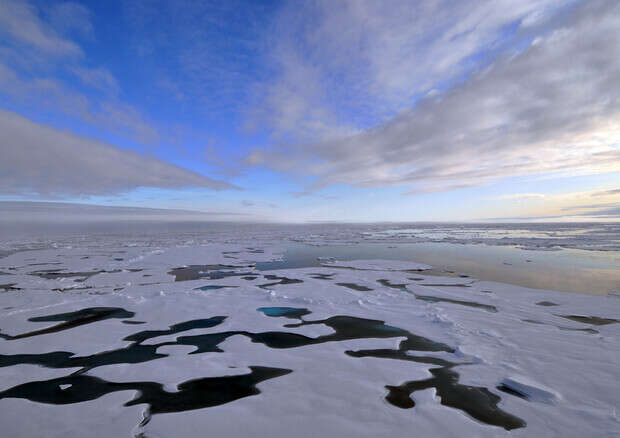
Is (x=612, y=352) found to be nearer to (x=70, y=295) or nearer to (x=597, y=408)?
(x=597, y=408)

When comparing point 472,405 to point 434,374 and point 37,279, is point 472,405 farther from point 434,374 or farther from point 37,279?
point 37,279

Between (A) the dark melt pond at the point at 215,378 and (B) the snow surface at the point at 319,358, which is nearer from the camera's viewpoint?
(B) the snow surface at the point at 319,358

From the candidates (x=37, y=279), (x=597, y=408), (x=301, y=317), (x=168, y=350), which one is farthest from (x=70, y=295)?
(x=597, y=408)

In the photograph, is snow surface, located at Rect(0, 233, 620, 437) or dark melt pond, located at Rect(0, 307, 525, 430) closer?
snow surface, located at Rect(0, 233, 620, 437)

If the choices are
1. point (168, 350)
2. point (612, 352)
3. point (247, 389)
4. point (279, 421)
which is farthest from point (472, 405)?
point (168, 350)

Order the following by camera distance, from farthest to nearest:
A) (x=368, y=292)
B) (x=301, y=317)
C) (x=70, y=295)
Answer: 1. (x=368, y=292)
2. (x=70, y=295)
3. (x=301, y=317)

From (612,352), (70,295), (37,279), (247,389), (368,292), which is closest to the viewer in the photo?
(247,389)

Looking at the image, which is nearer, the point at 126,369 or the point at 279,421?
the point at 279,421

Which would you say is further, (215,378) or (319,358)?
(319,358)
